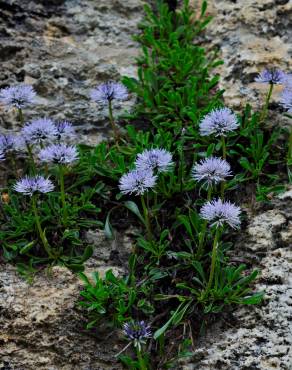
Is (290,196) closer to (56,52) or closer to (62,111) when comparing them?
(62,111)

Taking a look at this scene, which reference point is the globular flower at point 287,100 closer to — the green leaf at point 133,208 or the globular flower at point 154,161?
the globular flower at point 154,161

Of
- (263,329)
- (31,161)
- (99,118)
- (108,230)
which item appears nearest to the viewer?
(263,329)

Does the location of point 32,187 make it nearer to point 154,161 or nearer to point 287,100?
point 154,161

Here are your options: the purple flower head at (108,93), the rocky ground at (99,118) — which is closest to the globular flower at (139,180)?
the rocky ground at (99,118)

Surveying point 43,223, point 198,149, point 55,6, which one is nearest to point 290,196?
point 198,149

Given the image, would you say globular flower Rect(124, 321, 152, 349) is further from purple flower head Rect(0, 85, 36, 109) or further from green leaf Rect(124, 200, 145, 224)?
purple flower head Rect(0, 85, 36, 109)

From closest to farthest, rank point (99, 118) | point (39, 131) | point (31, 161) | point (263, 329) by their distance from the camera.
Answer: point (263, 329) → point (39, 131) → point (31, 161) → point (99, 118)

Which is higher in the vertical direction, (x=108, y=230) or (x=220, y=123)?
(x=220, y=123)

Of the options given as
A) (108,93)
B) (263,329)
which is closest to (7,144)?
(108,93)

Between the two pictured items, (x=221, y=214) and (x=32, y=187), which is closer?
(x=221, y=214)
